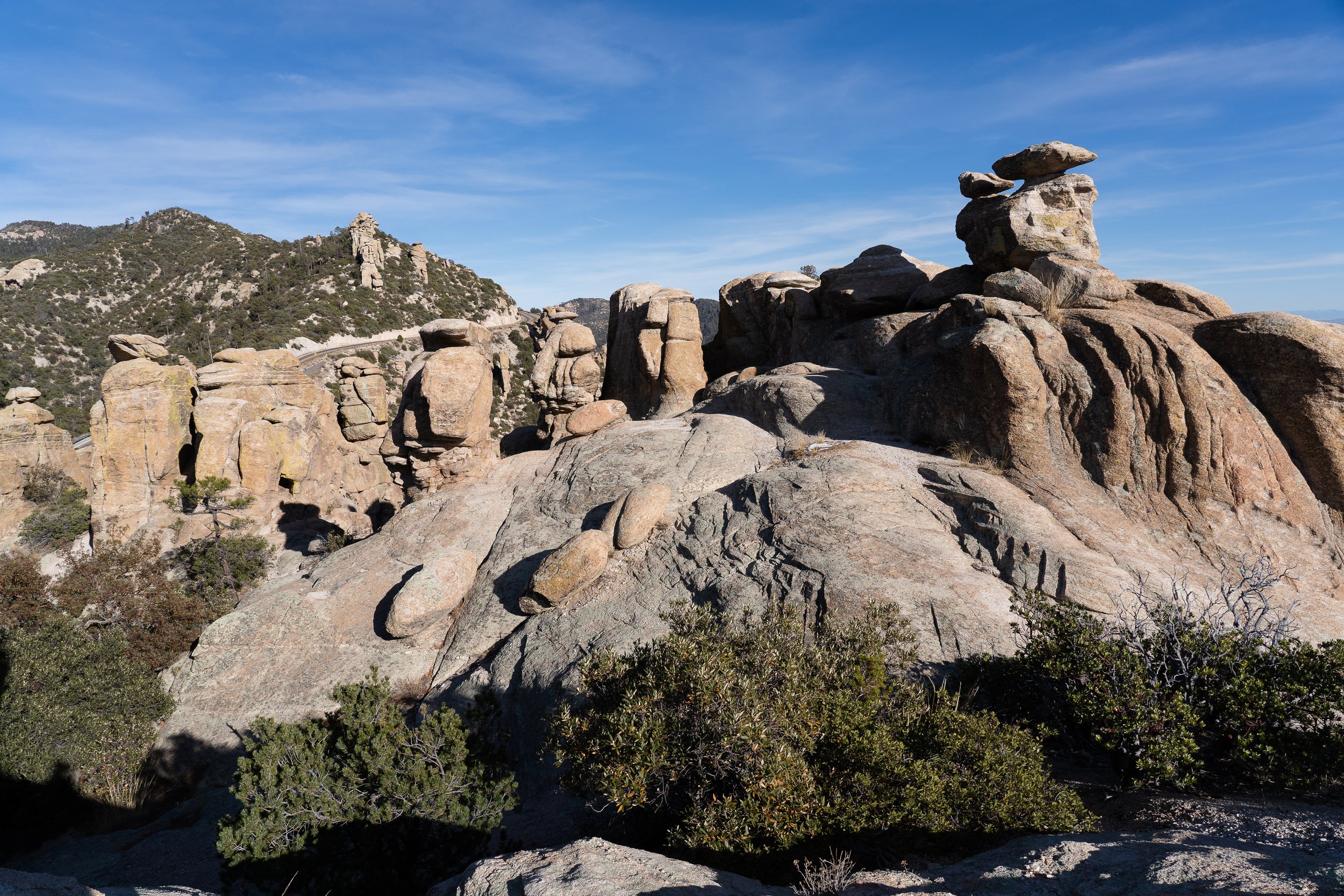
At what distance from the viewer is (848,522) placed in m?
13.7

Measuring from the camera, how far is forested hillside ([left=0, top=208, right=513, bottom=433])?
207 feet

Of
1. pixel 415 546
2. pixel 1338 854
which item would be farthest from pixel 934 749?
pixel 415 546

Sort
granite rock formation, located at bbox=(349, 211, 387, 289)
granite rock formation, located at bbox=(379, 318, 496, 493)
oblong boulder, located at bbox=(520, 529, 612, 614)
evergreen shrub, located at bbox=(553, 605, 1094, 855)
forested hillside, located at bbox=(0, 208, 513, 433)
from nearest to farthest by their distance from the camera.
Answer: evergreen shrub, located at bbox=(553, 605, 1094, 855) → oblong boulder, located at bbox=(520, 529, 612, 614) → granite rock formation, located at bbox=(379, 318, 496, 493) → forested hillside, located at bbox=(0, 208, 513, 433) → granite rock formation, located at bbox=(349, 211, 387, 289)

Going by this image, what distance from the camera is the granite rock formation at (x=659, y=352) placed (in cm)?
2538

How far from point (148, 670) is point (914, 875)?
17.5 metres

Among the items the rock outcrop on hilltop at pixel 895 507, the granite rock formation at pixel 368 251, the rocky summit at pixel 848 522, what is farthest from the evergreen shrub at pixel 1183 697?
the granite rock formation at pixel 368 251

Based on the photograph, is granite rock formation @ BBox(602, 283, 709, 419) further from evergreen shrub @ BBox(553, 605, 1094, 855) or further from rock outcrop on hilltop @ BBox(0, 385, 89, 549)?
rock outcrop on hilltop @ BBox(0, 385, 89, 549)

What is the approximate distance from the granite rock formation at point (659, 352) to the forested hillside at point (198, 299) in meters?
48.3

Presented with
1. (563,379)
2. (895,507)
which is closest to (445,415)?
(563,379)

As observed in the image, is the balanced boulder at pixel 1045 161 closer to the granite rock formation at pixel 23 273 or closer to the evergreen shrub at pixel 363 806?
the evergreen shrub at pixel 363 806

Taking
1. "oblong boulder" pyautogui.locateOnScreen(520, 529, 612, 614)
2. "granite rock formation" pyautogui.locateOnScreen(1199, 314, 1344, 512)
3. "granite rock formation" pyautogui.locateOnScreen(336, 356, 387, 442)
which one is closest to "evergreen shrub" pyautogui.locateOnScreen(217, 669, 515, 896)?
"oblong boulder" pyautogui.locateOnScreen(520, 529, 612, 614)

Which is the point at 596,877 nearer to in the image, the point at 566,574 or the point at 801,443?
the point at 566,574

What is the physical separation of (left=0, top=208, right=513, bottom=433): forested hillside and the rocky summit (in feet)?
154

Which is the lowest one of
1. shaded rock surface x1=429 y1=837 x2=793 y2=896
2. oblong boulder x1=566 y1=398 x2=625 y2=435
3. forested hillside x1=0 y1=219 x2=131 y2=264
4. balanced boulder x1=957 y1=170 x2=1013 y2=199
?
shaded rock surface x1=429 y1=837 x2=793 y2=896
